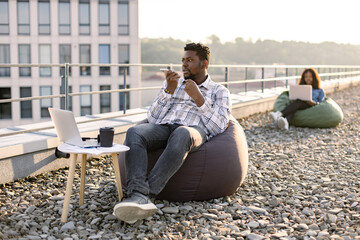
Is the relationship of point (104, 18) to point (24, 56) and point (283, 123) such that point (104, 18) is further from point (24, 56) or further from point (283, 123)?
point (283, 123)

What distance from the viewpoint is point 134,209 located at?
3238 mm

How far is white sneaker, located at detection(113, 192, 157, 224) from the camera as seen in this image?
3.22 m

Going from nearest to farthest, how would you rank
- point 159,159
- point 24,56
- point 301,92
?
→ point 159,159
point 301,92
point 24,56

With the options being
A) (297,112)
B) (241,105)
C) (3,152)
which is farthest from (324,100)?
(3,152)

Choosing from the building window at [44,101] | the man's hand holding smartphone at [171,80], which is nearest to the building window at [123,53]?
the building window at [44,101]

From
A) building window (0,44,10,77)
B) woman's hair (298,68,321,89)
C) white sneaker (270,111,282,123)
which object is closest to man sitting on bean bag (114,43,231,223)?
white sneaker (270,111,282,123)

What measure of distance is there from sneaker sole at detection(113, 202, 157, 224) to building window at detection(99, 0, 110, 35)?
32325 mm

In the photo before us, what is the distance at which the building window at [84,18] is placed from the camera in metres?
34.6

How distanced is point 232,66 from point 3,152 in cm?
605

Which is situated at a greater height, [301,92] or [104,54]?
[104,54]

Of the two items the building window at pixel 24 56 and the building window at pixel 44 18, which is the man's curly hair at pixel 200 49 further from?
the building window at pixel 24 56

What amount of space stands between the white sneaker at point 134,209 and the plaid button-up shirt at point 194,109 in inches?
36.5

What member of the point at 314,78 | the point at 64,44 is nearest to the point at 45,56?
the point at 64,44

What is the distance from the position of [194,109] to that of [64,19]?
32449 millimetres
